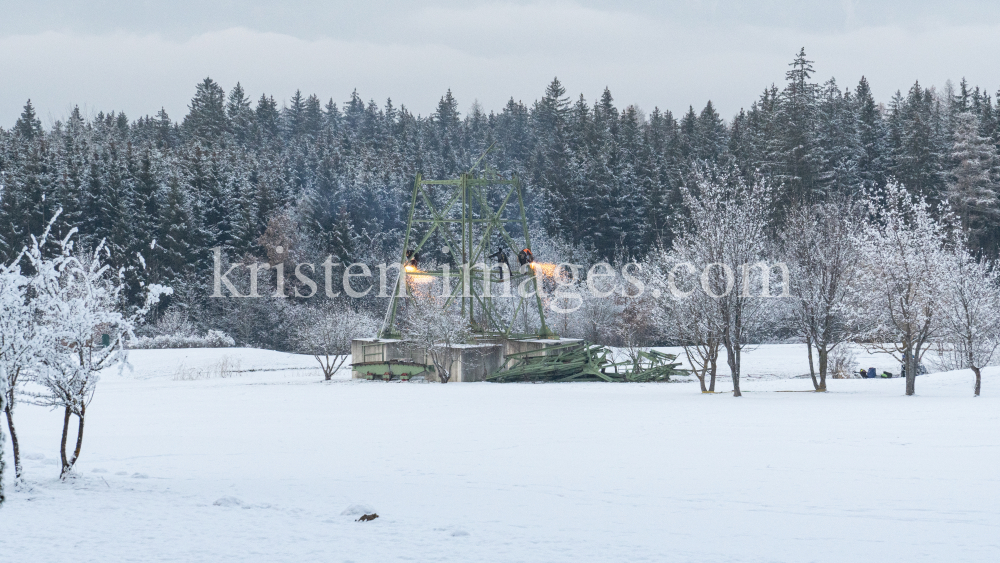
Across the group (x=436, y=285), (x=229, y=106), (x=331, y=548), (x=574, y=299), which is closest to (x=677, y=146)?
(x=574, y=299)

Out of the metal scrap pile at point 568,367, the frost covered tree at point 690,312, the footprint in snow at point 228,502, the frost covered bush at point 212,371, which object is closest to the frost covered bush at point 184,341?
the frost covered bush at point 212,371

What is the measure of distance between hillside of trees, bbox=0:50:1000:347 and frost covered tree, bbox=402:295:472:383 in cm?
2263

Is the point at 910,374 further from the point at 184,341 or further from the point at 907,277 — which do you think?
the point at 184,341

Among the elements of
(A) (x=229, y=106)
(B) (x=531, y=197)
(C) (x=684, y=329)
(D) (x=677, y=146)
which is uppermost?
(A) (x=229, y=106)

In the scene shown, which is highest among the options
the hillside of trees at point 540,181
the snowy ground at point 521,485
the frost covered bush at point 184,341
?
the hillside of trees at point 540,181

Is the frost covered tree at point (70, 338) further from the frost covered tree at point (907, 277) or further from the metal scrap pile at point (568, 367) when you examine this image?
the metal scrap pile at point (568, 367)

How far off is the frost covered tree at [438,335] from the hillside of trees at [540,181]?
22.6 metres

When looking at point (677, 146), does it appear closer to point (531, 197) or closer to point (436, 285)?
point (531, 197)

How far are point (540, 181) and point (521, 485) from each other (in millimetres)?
63637

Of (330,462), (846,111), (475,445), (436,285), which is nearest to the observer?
(330,462)

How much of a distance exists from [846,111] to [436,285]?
38627mm

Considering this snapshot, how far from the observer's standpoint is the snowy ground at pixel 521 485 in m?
7.58

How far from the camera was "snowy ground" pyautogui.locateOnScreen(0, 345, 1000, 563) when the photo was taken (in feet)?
24.9

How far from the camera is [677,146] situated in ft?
231
